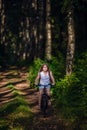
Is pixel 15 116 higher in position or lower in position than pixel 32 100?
higher

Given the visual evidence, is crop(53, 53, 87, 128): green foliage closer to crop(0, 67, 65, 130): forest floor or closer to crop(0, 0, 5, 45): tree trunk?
crop(0, 67, 65, 130): forest floor

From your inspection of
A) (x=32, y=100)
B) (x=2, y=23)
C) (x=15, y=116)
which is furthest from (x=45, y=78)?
(x=2, y=23)

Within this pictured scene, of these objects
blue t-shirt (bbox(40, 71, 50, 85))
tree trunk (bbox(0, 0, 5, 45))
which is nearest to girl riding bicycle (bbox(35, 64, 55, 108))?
blue t-shirt (bbox(40, 71, 50, 85))

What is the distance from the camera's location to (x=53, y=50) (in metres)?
31.2

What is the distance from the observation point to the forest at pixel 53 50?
47.7 ft

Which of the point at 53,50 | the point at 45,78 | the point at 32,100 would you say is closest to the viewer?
the point at 45,78

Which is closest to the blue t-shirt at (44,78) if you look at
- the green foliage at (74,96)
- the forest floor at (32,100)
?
the green foliage at (74,96)

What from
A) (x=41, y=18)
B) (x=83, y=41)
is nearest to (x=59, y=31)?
(x=83, y=41)

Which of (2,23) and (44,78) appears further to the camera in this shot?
(2,23)

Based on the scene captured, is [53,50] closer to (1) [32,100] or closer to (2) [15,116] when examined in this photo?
(1) [32,100]

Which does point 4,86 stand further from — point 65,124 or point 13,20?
point 13,20

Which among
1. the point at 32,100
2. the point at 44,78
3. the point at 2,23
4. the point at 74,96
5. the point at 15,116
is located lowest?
the point at 32,100

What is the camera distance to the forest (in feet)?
47.7

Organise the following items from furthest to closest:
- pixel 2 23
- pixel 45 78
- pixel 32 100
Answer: pixel 2 23 → pixel 32 100 → pixel 45 78
